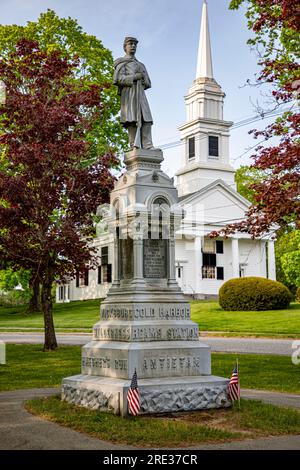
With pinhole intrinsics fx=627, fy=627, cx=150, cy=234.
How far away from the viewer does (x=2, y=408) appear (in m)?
9.91

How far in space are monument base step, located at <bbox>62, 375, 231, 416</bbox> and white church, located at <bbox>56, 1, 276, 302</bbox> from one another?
36114 mm

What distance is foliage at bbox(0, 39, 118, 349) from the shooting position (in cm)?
1886

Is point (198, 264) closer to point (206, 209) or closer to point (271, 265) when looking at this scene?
point (206, 209)

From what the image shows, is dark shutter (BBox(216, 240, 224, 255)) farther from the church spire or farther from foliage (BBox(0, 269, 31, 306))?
foliage (BBox(0, 269, 31, 306))

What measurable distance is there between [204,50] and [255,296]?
25.9 m

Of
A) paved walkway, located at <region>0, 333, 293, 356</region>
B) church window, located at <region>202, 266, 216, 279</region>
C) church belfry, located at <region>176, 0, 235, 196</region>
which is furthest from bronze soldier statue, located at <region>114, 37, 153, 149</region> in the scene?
church belfry, located at <region>176, 0, 235, 196</region>

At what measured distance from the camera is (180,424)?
831 cm

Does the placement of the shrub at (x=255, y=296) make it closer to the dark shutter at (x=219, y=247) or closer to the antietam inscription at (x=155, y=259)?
the dark shutter at (x=219, y=247)

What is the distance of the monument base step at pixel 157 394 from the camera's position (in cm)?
916

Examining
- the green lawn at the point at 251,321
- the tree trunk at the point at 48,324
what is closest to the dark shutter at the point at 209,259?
the green lawn at the point at 251,321

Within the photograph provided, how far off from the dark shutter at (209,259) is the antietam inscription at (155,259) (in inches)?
1480

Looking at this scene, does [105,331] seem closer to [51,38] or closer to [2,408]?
[2,408]

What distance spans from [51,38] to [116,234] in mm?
23643

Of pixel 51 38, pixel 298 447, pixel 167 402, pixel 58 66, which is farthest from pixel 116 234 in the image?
pixel 51 38
